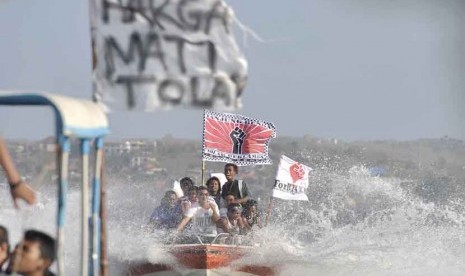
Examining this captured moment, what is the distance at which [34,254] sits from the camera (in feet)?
24.2

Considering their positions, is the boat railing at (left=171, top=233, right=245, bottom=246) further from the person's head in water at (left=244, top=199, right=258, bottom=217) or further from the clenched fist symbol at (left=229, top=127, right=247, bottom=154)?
the clenched fist symbol at (left=229, top=127, right=247, bottom=154)

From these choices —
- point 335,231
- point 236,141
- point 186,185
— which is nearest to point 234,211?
point 186,185

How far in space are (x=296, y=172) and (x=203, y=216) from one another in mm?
2304

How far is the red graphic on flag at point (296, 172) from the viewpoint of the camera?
65.5ft

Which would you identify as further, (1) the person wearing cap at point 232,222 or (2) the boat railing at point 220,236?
(1) the person wearing cap at point 232,222

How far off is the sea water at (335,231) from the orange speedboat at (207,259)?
0.37ft

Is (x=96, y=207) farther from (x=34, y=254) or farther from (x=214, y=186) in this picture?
(x=214, y=186)

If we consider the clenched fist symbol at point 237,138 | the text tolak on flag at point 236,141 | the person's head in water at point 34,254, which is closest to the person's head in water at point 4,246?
the person's head in water at point 34,254

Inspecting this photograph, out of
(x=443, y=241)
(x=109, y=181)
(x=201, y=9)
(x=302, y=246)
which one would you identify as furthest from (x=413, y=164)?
(x=201, y=9)

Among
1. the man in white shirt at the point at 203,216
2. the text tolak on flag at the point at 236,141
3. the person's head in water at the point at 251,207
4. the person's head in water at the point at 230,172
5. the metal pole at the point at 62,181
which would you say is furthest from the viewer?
the text tolak on flag at the point at 236,141

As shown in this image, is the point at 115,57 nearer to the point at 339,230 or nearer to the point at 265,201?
the point at 339,230

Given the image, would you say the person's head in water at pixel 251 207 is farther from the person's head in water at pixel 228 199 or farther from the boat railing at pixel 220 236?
the boat railing at pixel 220 236

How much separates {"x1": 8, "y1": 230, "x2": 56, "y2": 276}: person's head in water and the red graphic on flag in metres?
12.7

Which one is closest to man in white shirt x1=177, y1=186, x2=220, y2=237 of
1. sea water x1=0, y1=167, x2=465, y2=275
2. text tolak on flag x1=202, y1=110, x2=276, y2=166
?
sea water x1=0, y1=167, x2=465, y2=275
